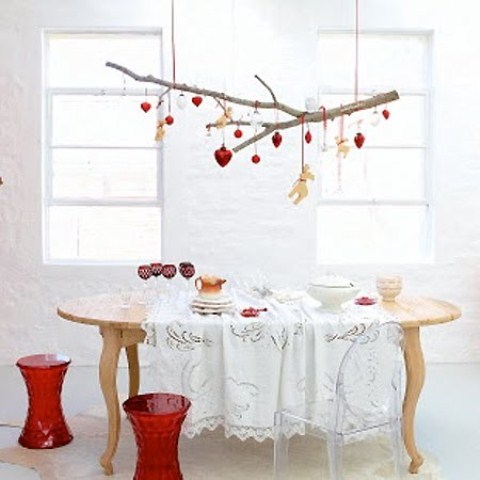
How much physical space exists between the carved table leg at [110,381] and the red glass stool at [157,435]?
0.29 m

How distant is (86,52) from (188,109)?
969mm

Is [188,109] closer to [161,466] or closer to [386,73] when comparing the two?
[386,73]

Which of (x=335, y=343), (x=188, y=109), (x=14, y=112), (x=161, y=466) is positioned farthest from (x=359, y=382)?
(x=14, y=112)

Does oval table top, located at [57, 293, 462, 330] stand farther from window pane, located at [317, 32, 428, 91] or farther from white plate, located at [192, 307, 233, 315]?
window pane, located at [317, 32, 428, 91]

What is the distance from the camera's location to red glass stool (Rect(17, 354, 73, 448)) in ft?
13.9

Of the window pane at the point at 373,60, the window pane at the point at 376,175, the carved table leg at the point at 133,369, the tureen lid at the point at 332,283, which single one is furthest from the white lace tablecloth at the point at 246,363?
the window pane at the point at 373,60

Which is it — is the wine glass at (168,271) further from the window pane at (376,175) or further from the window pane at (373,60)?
the window pane at (373,60)

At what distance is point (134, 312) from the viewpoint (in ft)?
13.0

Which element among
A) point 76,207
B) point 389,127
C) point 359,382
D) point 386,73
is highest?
point 386,73

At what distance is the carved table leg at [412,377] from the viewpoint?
153 inches

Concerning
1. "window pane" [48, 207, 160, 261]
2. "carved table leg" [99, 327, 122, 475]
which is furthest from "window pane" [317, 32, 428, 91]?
"carved table leg" [99, 327, 122, 475]

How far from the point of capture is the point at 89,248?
686cm

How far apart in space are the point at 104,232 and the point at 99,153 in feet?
2.10

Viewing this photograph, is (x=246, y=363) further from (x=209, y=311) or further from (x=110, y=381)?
(x=110, y=381)
